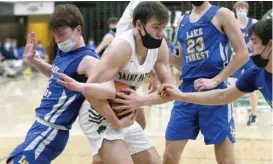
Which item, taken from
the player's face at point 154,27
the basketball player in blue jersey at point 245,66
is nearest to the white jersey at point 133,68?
the player's face at point 154,27

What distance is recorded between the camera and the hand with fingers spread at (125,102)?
11.2 ft

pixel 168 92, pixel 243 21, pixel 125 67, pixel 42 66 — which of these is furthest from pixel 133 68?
pixel 243 21

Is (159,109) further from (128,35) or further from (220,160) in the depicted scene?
(128,35)

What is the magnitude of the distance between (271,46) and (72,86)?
123 cm

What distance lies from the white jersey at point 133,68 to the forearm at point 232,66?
78cm

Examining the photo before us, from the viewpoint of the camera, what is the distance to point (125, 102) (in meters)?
3.41

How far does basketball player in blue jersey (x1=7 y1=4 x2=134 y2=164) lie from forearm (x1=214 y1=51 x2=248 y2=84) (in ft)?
3.77

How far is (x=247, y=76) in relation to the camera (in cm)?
333

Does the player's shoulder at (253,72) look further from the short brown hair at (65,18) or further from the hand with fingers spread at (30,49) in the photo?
the hand with fingers spread at (30,49)

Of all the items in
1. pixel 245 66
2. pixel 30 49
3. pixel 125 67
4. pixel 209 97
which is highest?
pixel 125 67

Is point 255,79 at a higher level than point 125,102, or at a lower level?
higher

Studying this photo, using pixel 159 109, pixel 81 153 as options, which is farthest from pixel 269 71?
pixel 159 109

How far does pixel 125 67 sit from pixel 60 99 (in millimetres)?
537

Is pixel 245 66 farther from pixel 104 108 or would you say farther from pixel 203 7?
pixel 104 108
